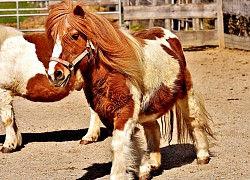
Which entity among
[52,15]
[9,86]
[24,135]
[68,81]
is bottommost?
[24,135]

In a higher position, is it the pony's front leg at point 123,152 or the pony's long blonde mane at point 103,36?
the pony's long blonde mane at point 103,36

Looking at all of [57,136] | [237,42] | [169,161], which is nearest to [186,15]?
[237,42]

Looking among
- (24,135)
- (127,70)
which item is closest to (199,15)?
(24,135)

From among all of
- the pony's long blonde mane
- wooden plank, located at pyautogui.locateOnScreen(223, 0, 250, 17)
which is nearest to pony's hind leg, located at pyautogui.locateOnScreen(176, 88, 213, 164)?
the pony's long blonde mane

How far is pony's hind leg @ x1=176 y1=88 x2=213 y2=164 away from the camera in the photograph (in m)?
6.89

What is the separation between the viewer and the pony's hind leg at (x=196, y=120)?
22.6 feet

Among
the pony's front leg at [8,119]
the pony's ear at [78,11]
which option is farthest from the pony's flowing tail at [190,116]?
the pony's front leg at [8,119]

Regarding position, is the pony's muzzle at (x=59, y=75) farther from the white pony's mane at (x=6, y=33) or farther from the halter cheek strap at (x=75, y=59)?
the white pony's mane at (x=6, y=33)

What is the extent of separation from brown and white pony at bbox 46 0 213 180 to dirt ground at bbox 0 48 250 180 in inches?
29.4

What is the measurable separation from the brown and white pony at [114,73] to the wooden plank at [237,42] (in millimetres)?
8677

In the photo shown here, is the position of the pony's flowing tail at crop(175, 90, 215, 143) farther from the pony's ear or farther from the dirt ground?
the pony's ear

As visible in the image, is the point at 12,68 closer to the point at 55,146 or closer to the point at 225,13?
the point at 55,146

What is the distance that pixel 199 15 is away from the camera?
52.2 ft

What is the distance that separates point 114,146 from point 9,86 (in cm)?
271
